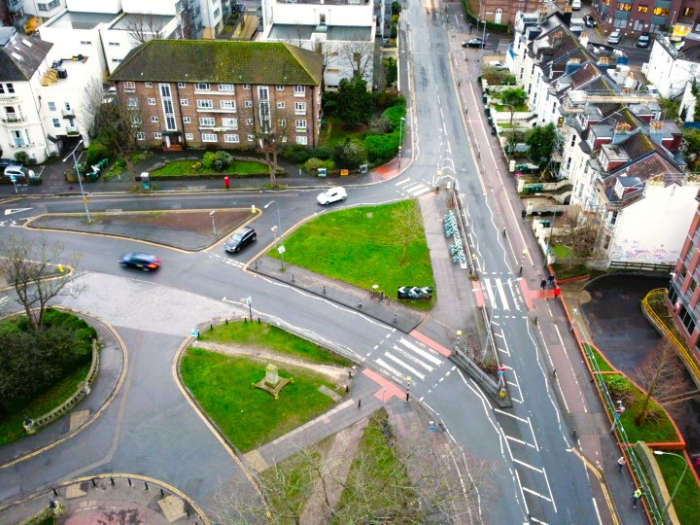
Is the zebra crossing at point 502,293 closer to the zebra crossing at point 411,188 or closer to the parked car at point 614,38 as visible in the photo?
the zebra crossing at point 411,188

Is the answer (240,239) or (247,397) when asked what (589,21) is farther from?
(247,397)

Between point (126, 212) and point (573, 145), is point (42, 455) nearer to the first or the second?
point (126, 212)

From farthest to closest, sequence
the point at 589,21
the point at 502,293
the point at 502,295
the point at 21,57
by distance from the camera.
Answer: the point at 589,21 < the point at 21,57 < the point at 502,293 < the point at 502,295

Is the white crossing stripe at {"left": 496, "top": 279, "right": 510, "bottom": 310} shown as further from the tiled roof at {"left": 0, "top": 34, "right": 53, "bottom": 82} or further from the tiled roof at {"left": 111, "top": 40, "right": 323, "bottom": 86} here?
the tiled roof at {"left": 0, "top": 34, "right": 53, "bottom": 82}

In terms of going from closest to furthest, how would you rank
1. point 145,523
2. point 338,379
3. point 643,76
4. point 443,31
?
point 145,523 → point 338,379 → point 643,76 → point 443,31

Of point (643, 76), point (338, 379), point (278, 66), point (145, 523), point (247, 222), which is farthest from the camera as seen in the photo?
point (643, 76)

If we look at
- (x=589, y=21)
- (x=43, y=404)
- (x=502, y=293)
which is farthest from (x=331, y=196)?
(x=589, y=21)

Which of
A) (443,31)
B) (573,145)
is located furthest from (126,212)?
(443,31)
